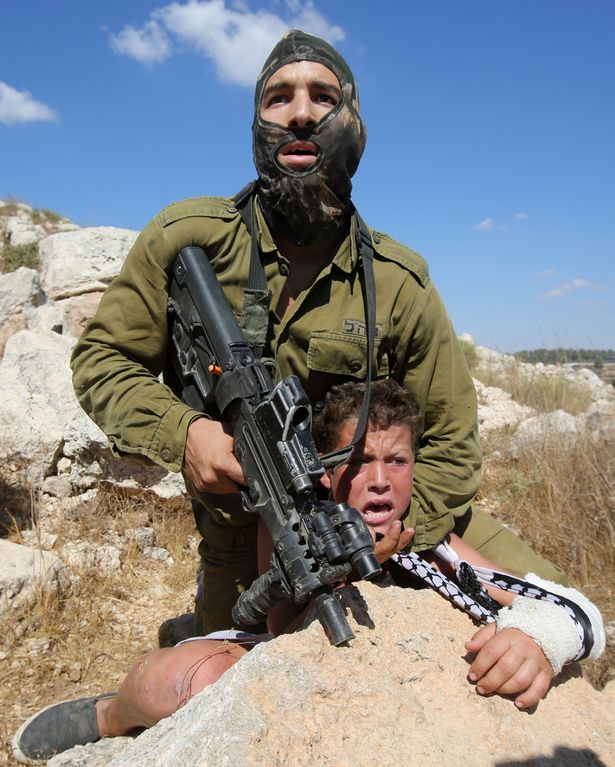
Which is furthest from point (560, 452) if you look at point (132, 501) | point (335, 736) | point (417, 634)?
point (335, 736)

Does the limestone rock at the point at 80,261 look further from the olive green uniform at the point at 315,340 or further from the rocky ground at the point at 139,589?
the olive green uniform at the point at 315,340

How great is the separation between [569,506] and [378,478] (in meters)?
3.22

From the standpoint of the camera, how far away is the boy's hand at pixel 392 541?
209 cm

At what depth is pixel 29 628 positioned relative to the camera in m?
3.46

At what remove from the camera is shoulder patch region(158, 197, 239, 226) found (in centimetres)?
243

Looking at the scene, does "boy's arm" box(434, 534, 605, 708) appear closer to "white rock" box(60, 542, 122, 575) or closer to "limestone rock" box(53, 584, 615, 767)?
"limestone rock" box(53, 584, 615, 767)

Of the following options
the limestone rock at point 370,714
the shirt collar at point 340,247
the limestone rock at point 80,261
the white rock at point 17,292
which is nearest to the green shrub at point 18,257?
the limestone rock at point 80,261

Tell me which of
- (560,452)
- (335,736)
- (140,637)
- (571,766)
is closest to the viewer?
(335,736)

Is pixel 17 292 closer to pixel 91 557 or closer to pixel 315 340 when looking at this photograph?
pixel 91 557

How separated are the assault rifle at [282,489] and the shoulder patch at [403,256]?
2.33 ft

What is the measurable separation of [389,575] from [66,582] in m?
2.28

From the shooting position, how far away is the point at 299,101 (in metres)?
2.37

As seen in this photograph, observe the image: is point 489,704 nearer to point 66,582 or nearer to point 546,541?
point 66,582

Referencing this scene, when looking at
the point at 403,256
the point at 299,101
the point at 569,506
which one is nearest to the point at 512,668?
the point at 403,256
